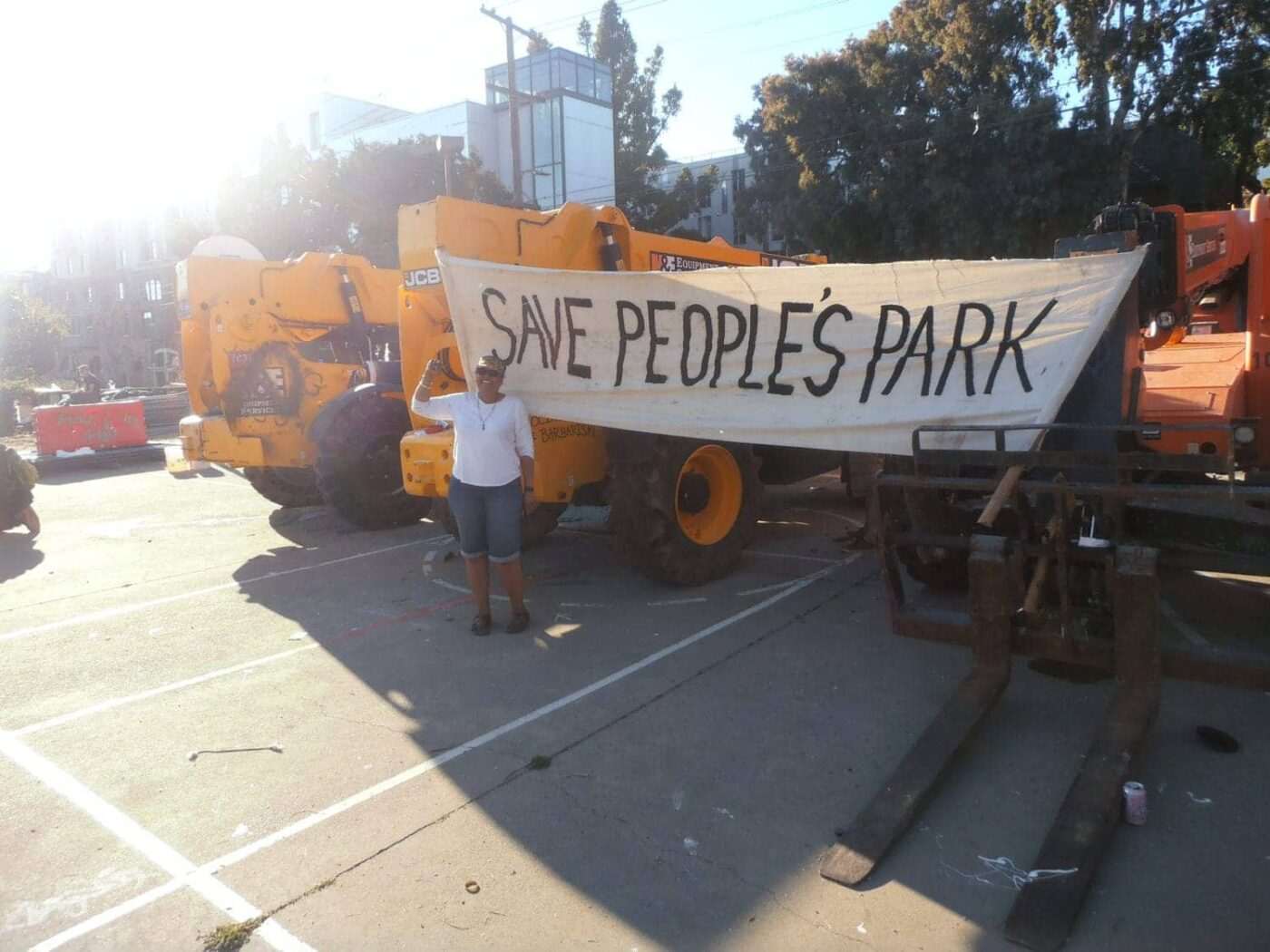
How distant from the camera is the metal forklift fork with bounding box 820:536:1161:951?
120 inches

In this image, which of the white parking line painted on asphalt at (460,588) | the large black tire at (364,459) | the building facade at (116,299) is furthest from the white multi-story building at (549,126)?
the white parking line painted on asphalt at (460,588)

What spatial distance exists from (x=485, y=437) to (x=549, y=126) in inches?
1363

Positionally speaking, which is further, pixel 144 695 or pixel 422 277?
pixel 422 277

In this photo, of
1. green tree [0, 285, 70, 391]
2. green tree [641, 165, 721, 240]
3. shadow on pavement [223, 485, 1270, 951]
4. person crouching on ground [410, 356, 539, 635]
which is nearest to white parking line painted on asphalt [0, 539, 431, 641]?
shadow on pavement [223, 485, 1270, 951]

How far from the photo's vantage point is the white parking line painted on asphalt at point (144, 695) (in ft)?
16.3

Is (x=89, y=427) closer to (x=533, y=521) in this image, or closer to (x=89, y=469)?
(x=89, y=469)

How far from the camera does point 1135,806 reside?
353cm

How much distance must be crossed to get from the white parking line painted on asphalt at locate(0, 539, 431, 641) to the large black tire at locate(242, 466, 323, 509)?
1.90 m

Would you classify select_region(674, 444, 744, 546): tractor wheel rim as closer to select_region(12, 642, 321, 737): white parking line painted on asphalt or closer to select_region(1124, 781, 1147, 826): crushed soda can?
select_region(12, 642, 321, 737): white parking line painted on asphalt

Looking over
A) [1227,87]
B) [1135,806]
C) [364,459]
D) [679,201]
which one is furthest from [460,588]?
[679,201]

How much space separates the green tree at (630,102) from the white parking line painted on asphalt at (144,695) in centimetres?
3899

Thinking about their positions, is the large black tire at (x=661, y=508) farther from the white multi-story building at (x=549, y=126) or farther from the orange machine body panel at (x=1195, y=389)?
the white multi-story building at (x=549, y=126)

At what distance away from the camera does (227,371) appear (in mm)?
9383

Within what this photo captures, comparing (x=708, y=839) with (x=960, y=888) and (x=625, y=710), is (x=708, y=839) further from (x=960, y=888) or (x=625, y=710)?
(x=625, y=710)
